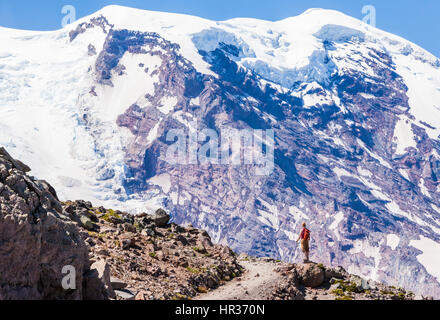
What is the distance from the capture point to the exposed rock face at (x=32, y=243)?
19.3 metres

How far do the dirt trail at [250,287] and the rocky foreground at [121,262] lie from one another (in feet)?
0.22

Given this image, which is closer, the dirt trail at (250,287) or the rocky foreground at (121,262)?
the rocky foreground at (121,262)

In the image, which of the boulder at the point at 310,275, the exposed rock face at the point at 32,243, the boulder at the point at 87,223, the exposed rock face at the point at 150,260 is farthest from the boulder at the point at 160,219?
the exposed rock face at the point at 32,243

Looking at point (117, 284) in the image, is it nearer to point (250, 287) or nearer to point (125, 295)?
point (125, 295)

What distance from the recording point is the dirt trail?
33656mm

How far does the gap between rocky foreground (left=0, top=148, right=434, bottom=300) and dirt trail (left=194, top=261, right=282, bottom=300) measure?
2.7 inches

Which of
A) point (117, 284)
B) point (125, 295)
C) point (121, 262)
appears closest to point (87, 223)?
point (121, 262)

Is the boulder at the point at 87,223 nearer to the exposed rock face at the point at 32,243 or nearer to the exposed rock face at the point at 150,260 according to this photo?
the exposed rock face at the point at 150,260

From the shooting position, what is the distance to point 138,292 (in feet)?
94.9

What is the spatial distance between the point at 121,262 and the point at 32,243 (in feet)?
42.8

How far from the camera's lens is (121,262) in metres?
32.8
